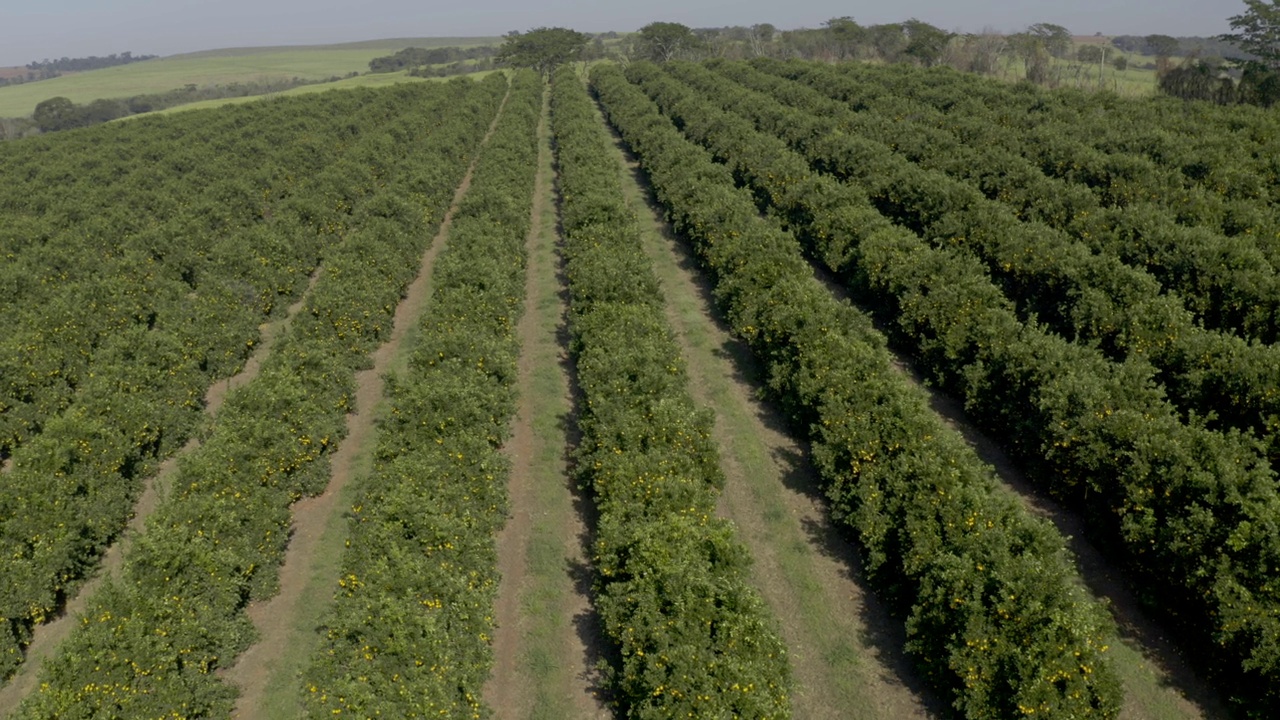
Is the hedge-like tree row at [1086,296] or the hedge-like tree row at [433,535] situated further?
the hedge-like tree row at [1086,296]

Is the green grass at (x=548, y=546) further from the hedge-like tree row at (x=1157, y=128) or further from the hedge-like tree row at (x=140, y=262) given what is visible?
the hedge-like tree row at (x=1157, y=128)

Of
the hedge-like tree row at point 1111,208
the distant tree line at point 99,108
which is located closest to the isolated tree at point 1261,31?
the hedge-like tree row at point 1111,208

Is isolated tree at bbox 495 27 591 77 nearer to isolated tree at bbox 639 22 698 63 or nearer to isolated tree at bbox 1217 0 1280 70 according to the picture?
isolated tree at bbox 639 22 698 63

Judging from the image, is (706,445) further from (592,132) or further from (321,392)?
→ (592,132)

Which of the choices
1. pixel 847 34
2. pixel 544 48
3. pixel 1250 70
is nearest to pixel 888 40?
pixel 847 34

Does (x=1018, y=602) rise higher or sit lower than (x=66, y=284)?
lower

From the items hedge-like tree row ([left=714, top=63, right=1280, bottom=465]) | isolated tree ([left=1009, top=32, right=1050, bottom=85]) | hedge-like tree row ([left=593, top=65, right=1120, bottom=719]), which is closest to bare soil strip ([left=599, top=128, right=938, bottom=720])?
hedge-like tree row ([left=593, top=65, right=1120, bottom=719])

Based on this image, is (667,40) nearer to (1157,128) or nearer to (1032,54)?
(1032,54)

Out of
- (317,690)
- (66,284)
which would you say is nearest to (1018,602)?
(317,690)
